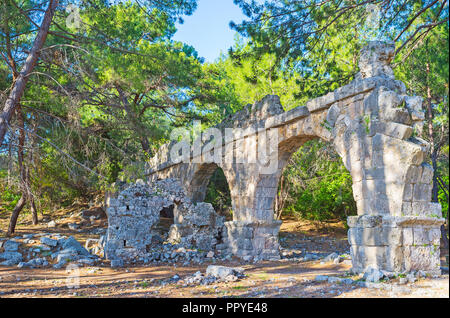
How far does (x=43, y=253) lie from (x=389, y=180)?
8259 millimetres

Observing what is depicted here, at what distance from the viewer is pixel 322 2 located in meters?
7.94

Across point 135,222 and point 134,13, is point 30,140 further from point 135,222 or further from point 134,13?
point 134,13

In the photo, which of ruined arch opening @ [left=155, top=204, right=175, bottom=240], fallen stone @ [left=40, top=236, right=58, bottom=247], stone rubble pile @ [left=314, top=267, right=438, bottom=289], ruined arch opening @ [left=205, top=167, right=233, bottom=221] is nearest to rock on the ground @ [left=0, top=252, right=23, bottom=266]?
fallen stone @ [left=40, top=236, right=58, bottom=247]

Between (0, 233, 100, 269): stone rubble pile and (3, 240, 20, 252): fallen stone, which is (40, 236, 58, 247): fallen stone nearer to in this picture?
(0, 233, 100, 269): stone rubble pile

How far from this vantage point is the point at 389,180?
6500 mm

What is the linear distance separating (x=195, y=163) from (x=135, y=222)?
12.6 feet

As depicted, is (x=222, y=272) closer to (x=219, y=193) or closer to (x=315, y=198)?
(x=315, y=198)

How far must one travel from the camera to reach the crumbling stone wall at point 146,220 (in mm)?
9500

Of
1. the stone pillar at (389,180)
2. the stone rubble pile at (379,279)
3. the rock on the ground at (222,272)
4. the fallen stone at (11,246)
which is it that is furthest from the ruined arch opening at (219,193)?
the stone rubble pile at (379,279)

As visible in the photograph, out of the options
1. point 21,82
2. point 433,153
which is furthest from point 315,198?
point 21,82

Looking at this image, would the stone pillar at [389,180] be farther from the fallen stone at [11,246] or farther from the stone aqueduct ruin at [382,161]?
the fallen stone at [11,246]

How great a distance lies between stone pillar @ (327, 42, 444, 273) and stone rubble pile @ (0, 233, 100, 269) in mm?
6063

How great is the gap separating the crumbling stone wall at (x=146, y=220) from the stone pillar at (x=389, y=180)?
16.9ft

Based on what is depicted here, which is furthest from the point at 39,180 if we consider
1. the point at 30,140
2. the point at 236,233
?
the point at 236,233
